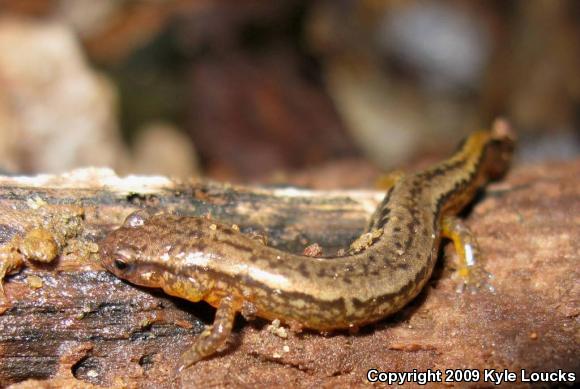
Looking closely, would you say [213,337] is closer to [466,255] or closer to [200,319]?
[200,319]

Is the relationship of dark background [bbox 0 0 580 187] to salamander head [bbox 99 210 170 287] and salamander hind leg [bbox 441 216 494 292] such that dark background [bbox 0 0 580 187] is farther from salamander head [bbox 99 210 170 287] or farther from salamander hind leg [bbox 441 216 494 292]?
salamander head [bbox 99 210 170 287]

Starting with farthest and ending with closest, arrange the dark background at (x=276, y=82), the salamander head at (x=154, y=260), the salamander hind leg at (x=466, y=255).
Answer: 1. the dark background at (x=276, y=82)
2. the salamander hind leg at (x=466, y=255)
3. the salamander head at (x=154, y=260)

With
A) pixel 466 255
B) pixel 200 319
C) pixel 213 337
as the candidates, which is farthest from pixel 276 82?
pixel 213 337

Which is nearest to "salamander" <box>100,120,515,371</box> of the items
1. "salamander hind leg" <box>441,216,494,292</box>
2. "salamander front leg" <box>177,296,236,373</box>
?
"salamander front leg" <box>177,296,236,373</box>

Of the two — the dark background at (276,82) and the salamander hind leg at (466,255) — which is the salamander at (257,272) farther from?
the dark background at (276,82)

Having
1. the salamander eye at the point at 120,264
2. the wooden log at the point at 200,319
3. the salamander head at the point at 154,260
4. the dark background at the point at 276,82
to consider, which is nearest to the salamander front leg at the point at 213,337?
the wooden log at the point at 200,319

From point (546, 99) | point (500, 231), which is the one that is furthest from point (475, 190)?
point (546, 99)

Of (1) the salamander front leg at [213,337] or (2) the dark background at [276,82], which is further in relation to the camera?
(2) the dark background at [276,82]
